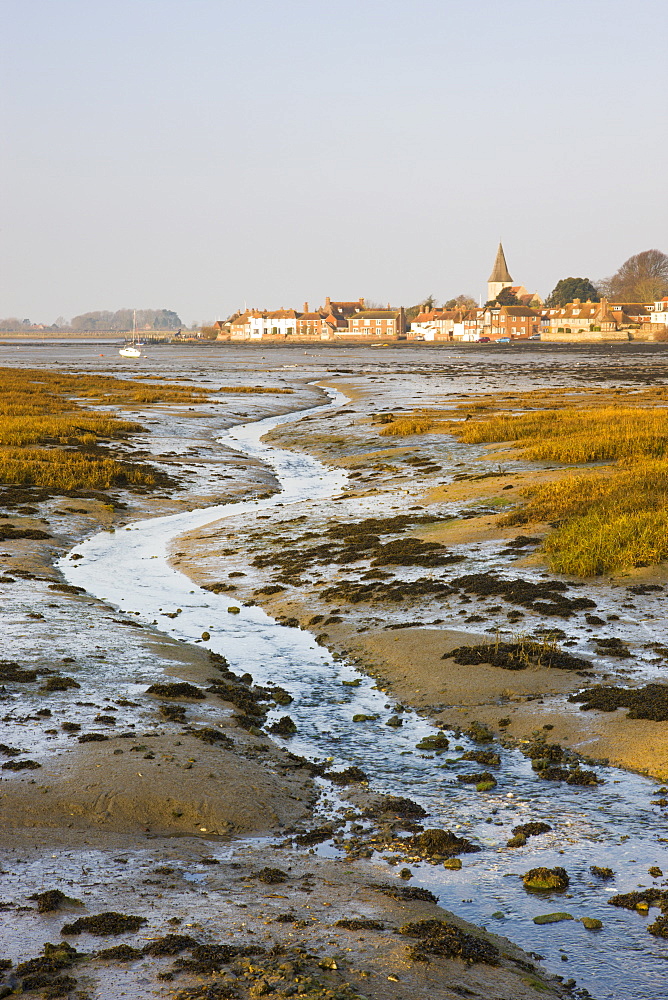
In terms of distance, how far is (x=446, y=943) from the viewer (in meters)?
6.84

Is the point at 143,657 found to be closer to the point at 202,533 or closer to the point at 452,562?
the point at 452,562

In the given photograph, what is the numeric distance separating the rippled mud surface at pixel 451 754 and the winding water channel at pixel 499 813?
0.05 ft

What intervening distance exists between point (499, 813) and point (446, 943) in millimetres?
2603

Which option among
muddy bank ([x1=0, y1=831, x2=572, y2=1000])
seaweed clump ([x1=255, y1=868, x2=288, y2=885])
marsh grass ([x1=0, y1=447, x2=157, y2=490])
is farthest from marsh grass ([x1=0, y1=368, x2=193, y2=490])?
seaweed clump ([x1=255, y1=868, x2=288, y2=885])

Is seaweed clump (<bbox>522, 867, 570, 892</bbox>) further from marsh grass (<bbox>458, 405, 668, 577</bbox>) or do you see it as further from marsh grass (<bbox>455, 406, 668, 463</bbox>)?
marsh grass (<bbox>455, 406, 668, 463</bbox>)

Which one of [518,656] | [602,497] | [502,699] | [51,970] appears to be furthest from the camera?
[602,497]

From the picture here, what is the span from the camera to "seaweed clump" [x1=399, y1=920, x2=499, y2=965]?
22.2ft

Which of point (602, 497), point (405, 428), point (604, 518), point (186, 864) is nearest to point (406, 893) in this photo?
point (186, 864)

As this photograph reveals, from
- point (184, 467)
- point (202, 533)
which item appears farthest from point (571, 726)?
point (184, 467)

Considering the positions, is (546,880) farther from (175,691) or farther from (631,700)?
(175,691)

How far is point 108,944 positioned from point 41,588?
37.8ft

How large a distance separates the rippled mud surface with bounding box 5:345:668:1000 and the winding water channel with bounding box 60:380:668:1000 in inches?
0.6

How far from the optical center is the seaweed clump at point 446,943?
6.75 m

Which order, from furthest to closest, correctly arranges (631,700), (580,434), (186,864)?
(580,434) < (631,700) < (186,864)
